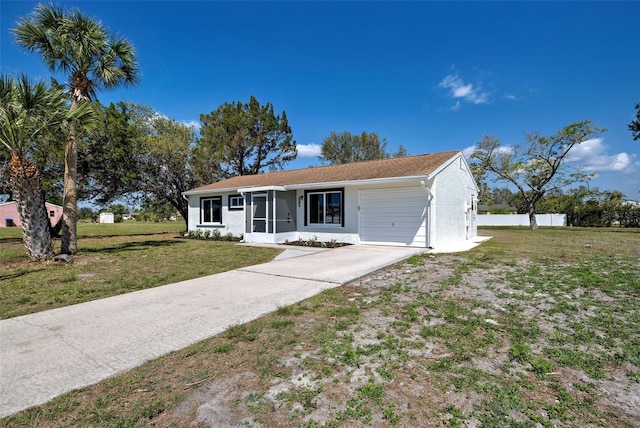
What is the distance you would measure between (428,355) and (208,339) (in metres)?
2.48

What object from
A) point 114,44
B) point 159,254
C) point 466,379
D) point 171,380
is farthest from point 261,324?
point 114,44

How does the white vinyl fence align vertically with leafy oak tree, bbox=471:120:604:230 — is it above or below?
below

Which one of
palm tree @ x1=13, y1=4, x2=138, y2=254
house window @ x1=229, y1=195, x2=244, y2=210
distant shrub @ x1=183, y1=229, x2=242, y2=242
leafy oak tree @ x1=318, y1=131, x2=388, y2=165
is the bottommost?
distant shrub @ x1=183, y1=229, x2=242, y2=242

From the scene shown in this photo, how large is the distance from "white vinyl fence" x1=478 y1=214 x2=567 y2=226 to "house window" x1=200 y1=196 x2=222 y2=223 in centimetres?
2709

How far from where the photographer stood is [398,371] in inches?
110

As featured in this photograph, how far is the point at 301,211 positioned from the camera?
1431 centimetres

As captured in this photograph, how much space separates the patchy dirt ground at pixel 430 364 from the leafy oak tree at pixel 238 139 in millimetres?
22244

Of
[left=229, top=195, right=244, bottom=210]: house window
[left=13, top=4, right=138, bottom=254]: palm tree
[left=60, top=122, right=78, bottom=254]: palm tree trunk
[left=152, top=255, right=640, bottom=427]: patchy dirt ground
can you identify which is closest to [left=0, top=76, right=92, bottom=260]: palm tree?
[left=60, top=122, right=78, bottom=254]: palm tree trunk

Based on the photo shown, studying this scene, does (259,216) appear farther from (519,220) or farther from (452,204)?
(519,220)

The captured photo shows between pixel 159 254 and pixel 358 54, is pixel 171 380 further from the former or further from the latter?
pixel 358 54

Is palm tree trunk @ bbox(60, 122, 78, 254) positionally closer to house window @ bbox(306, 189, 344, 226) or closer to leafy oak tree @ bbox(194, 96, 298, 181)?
house window @ bbox(306, 189, 344, 226)

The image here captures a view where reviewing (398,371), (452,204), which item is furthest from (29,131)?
(452,204)

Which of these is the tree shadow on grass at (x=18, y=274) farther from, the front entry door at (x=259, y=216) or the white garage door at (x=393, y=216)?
the white garage door at (x=393, y=216)

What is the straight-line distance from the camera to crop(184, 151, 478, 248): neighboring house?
11405 millimetres
